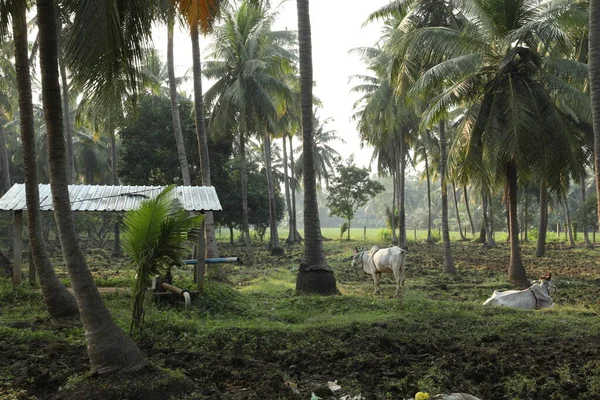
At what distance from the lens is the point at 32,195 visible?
10.5 meters

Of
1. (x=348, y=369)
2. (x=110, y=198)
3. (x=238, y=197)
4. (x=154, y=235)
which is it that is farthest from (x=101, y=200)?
(x=238, y=197)

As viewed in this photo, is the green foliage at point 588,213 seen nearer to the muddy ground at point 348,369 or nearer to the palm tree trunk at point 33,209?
the muddy ground at point 348,369

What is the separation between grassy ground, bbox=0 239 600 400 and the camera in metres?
6.04

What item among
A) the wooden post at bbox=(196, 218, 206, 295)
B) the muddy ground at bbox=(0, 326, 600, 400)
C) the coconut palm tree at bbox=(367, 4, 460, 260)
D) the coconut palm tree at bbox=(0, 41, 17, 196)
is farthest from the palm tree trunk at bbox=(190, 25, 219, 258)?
the coconut palm tree at bbox=(0, 41, 17, 196)

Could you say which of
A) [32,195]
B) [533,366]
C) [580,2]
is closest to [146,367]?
[533,366]

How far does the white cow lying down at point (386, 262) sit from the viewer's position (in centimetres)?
1355

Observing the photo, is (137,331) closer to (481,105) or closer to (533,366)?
(533,366)

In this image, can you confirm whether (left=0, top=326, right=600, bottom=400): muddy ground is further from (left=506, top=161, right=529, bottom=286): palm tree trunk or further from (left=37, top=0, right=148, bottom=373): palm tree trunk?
(left=506, top=161, right=529, bottom=286): palm tree trunk

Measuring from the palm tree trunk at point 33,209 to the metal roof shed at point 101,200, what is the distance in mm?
1735

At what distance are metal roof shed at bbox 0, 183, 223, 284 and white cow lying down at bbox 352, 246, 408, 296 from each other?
4319mm

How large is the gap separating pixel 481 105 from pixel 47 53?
12.7 metres

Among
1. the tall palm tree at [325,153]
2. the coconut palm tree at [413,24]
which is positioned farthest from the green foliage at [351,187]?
the coconut palm tree at [413,24]

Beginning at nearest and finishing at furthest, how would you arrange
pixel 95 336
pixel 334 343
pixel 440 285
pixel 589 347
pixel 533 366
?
pixel 95 336 < pixel 533 366 < pixel 589 347 < pixel 334 343 < pixel 440 285

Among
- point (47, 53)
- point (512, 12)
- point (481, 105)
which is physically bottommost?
point (47, 53)
